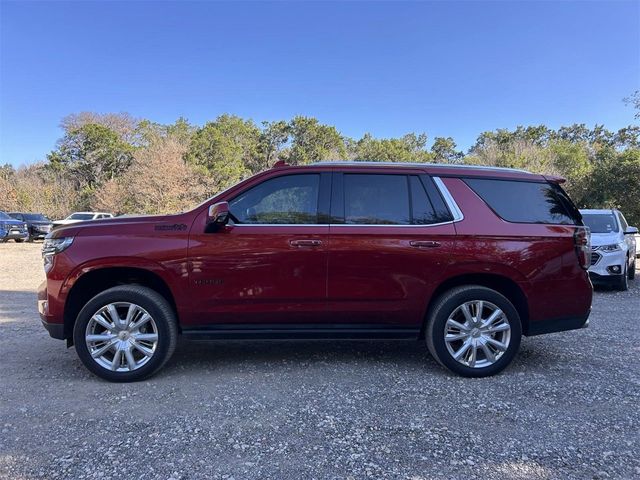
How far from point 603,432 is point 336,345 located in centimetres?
264

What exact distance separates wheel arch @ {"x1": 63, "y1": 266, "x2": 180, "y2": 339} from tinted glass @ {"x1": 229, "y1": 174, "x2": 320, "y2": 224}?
0.93 metres

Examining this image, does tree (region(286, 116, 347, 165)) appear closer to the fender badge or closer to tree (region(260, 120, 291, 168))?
tree (region(260, 120, 291, 168))

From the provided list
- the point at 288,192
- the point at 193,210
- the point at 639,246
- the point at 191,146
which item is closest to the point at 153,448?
the point at 193,210

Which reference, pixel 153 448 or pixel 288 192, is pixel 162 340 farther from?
pixel 288 192

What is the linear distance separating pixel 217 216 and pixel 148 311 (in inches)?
39.9

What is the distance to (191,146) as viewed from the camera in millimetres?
33438

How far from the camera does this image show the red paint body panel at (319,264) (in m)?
3.94

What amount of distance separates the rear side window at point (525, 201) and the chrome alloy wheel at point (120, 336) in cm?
320

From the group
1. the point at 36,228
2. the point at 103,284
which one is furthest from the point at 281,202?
the point at 36,228

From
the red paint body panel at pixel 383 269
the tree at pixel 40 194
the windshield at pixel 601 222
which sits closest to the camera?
the red paint body panel at pixel 383 269

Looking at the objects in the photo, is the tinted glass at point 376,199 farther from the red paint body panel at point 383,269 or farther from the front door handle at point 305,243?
the front door handle at point 305,243

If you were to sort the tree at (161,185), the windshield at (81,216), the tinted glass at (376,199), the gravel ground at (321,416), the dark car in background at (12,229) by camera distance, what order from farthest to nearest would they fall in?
1. the tree at (161,185)
2. the windshield at (81,216)
3. the dark car in background at (12,229)
4. the tinted glass at (376,199)
5. the gravel ground at (321,416)

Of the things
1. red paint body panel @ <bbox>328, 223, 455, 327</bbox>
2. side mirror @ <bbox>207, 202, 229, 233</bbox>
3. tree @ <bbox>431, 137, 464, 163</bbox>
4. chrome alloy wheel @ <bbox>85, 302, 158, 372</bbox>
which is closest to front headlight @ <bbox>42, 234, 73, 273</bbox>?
chrome alloy wheel @ <bbox>85, 302, 158, 372</bbox>

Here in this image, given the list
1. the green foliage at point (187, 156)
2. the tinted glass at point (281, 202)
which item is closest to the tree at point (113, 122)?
the green foliage at point (187, 156)
